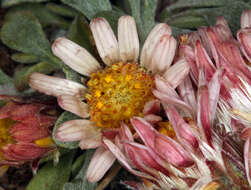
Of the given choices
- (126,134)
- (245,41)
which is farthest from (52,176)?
(245,41)

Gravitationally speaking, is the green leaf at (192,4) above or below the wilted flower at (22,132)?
above

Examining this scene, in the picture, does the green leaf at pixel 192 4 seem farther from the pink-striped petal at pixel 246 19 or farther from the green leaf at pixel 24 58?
the green leaf at pixel 24 58

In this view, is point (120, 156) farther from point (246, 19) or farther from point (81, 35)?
point (246, 19)

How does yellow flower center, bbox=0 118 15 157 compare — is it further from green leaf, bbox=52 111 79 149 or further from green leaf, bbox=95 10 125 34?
green leaf, bbox=95 10 125 34

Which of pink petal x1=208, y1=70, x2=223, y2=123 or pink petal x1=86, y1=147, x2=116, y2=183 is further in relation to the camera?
pink petal x1=86, y1=147, x2=116, y2=183

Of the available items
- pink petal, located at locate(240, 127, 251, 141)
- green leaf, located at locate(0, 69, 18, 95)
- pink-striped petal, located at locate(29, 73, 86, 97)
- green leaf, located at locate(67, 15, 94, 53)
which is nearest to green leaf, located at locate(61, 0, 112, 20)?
green leaf, located at locate(67, 15, 94, 53)

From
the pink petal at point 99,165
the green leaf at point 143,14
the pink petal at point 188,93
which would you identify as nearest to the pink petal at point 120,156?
the pink petal at point 99,165

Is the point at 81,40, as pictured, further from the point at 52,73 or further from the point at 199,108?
the point at 199,108

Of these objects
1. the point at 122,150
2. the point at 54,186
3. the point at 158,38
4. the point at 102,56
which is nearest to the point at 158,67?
the point at 158,38
